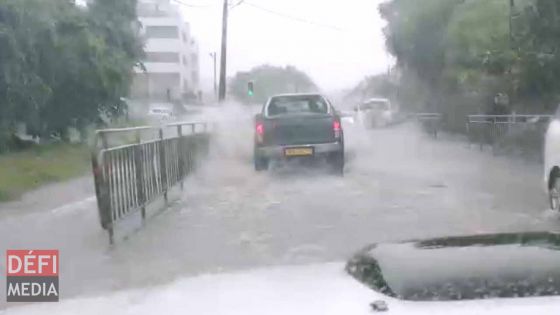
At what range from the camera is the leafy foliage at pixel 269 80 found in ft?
124

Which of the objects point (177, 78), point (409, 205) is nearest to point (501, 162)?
point (409, 205)

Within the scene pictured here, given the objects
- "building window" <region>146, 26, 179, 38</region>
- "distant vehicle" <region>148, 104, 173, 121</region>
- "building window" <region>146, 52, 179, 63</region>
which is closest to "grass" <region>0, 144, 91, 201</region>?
"distant vehicle" <region>148, 104, 173, 121</region>

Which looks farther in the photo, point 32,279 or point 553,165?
point 553,165

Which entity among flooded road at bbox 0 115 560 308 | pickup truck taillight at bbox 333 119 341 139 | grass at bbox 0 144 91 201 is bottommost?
grass at bbox 0 144 91 201

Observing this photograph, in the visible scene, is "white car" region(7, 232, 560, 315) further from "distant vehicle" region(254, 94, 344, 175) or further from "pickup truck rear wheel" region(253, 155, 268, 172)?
"pickup truck rear wheel" region(253, 155, 268, 172)


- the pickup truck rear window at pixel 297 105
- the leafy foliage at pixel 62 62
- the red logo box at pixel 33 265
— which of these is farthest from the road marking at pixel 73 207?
the leafy foliage at pixel 62 62

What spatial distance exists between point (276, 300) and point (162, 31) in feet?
95.5

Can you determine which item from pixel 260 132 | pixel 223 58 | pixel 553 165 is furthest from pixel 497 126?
pixel 223 58

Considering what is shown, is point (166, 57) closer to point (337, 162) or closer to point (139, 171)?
point (337, 162)

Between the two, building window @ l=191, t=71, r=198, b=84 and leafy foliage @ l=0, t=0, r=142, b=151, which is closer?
leafy foliage @ l=0, t=0, r=142, b=151

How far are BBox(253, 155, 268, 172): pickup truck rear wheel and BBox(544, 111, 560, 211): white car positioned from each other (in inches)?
287

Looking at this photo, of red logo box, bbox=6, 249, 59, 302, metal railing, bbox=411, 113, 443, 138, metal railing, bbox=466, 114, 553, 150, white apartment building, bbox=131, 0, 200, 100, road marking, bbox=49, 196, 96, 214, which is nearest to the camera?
red logo box, bbox=6, 249, 59, 302

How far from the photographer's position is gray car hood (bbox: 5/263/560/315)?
9.41 ft

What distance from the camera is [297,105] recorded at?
1856 centimetres
